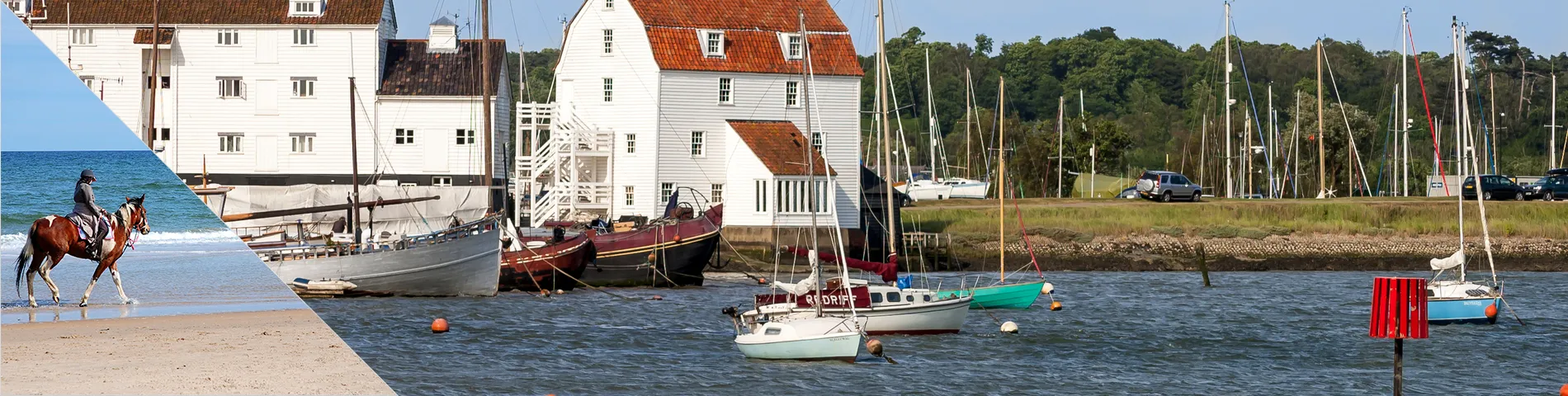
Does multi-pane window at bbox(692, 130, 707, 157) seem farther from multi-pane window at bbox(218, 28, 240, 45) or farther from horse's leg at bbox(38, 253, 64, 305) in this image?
horse's leg at bbox(38, 253, 64, 305)

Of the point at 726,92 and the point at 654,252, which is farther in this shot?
the point at 726,92

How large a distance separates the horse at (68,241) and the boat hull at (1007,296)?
107 ft

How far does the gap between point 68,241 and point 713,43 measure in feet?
161

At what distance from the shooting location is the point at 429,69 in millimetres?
61938

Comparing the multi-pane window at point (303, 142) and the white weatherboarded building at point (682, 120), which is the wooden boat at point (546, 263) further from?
the multi-pane window at point (303, 142)

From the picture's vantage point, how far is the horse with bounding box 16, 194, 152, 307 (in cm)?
700

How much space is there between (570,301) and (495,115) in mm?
23258

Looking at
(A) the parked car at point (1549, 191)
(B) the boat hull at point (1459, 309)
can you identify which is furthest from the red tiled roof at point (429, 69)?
(A) the parked car at point (1549, 191)

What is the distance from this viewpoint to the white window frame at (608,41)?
5603 cm

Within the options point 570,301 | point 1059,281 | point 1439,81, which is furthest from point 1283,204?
point 1439,81

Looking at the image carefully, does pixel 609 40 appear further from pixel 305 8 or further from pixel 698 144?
pixel 305 8

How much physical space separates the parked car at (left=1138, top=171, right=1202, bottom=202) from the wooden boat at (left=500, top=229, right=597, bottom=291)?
106 feet

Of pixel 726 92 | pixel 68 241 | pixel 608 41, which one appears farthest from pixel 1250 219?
pixel 68 241

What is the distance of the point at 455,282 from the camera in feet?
135
